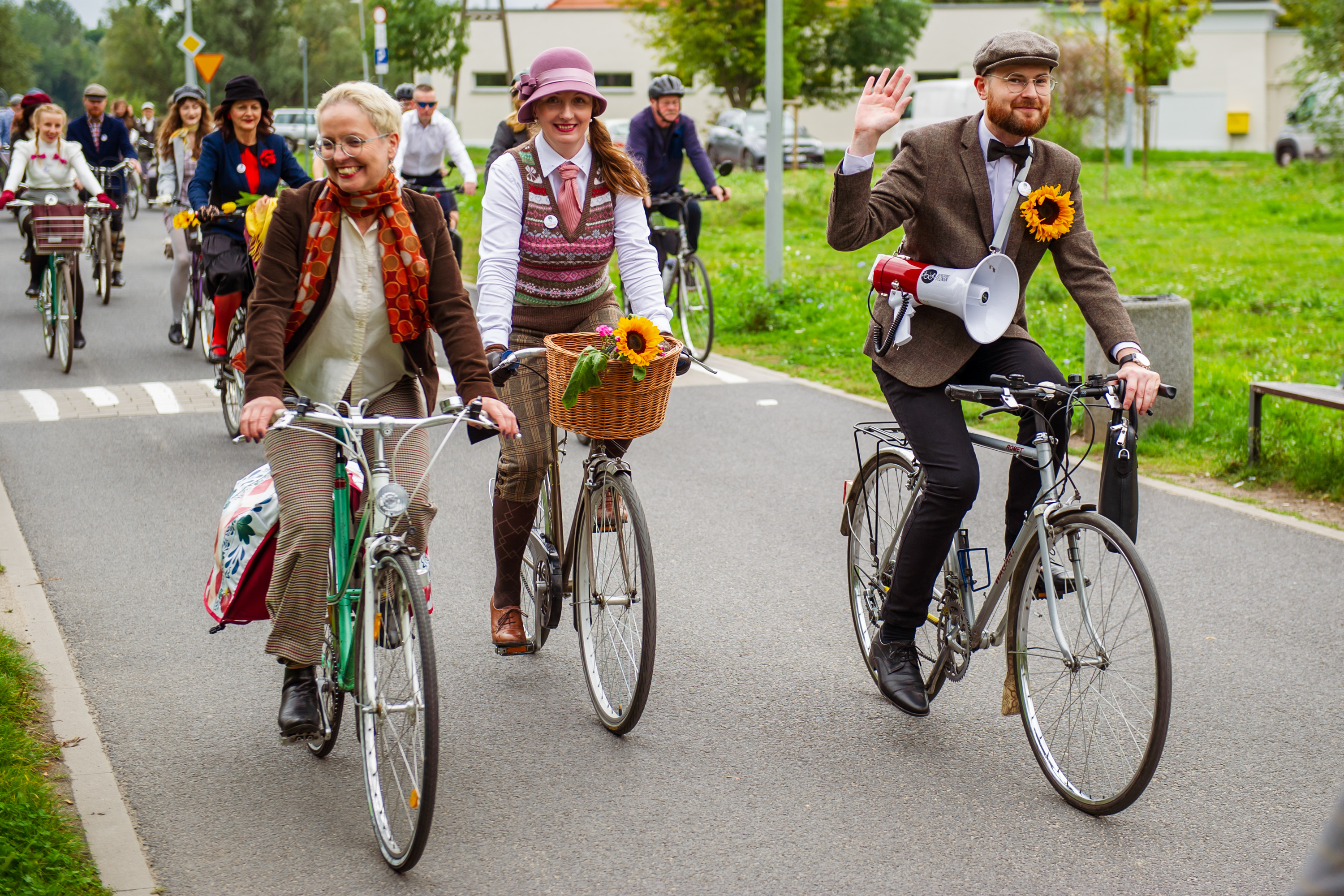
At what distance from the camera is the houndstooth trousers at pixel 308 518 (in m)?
3.79

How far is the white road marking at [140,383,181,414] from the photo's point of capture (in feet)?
31.8

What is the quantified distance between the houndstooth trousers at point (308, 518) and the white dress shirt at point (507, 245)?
0.50 meters

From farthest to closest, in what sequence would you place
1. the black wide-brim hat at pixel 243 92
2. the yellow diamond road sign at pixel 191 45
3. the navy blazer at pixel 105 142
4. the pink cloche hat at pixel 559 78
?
the yellow diamond road sign at pixel 191 45 → the navy blazer at pixel 105 142 → the black wide-brim hat at pixel 243 92 → the pink cloche hat at pixel 559 78

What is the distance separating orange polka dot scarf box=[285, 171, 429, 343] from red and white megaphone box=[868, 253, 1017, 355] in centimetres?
133

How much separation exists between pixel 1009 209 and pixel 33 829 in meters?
3.06

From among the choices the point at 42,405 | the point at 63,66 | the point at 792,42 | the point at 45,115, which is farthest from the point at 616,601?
the point at 63,66

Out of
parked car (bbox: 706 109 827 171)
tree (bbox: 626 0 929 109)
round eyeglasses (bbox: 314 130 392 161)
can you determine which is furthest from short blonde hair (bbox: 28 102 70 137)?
parked car (bbox: 706 109 827 171)

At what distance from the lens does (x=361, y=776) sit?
416cm

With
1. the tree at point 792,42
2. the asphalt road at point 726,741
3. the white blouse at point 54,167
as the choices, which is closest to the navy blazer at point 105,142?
the white blouse at point 54,167

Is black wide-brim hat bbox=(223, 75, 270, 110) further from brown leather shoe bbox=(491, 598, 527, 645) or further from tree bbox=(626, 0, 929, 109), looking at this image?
tree bbox=(626, 0, 929, 109)

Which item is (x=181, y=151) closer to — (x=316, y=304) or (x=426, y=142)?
(x=426, y=142)

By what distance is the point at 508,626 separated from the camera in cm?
491

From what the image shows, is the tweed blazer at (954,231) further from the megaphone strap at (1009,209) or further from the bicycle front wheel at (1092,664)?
the bicycle front wheel at (1092,664)

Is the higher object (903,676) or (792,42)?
(792,42)
